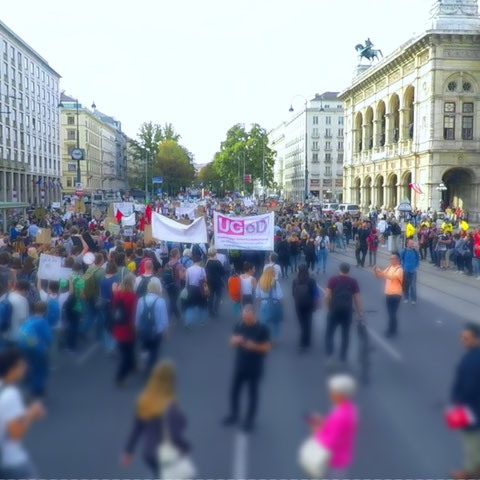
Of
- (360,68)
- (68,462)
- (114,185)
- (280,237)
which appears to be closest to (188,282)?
(68,462)

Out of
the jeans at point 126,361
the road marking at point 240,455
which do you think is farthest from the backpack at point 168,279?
the road marking at point 240,455

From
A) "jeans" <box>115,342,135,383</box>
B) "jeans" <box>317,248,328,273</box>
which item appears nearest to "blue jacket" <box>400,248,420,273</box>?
"jeans" <box>317,248,328,273</box>

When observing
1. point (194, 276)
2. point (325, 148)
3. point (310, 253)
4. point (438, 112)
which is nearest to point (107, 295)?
point (194, 276)

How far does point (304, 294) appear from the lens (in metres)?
10.6

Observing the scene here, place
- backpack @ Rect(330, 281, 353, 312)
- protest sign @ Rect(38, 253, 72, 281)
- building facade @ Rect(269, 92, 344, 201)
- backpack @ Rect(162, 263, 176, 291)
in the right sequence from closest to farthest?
backpack @ Rect(330, 281, 353, 312) < protest sign @ Rect(38, 253, 72, 281) < backpack @ Rect(162, 263, 176, 291) < building facade @ Rect(269, 92, 344, 201)

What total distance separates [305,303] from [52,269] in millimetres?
4495

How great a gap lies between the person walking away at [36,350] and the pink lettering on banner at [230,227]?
7230mm

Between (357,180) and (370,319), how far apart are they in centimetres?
5929

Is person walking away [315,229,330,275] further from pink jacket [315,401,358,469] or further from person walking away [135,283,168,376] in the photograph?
pink jacket [315,401,358,469]

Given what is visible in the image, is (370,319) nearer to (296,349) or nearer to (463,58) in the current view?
(296,349)

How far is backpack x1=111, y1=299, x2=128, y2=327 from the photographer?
8.52 metres

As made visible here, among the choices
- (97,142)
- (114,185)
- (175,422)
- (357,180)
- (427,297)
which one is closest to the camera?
(175,422)

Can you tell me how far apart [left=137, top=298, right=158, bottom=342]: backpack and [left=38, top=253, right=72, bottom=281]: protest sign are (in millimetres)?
2947

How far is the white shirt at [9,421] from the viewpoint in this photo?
4516 mm
